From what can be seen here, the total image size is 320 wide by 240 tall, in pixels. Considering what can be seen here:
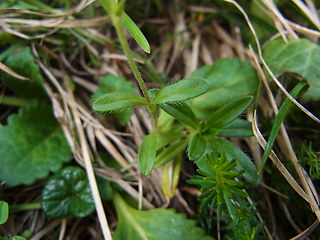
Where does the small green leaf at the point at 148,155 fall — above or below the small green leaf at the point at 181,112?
below

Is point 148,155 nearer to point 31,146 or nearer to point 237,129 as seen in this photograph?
point 237,129

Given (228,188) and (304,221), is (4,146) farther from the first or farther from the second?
(304,221)

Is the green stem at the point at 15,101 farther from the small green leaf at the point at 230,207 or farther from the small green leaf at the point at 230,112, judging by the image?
the small green leaf at the point at 230,207

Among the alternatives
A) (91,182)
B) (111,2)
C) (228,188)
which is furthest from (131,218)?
(111,2)

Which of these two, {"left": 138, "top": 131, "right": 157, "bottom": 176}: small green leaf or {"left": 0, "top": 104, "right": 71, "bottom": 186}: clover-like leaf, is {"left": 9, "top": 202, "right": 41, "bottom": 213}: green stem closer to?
{"left": 0, "top": 104, "right": 71, "bottom": 186}: clover-like leaf

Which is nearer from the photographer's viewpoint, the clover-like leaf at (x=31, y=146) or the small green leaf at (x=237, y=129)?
the small green leaf at (x=237, y=129)

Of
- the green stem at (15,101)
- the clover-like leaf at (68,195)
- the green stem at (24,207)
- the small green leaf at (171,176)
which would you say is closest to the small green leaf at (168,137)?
the small green leaf at (171,176)

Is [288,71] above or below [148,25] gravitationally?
below
